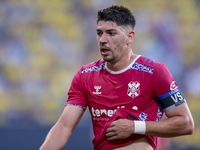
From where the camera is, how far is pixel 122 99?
8.41ft

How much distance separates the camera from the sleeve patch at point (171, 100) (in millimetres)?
2379

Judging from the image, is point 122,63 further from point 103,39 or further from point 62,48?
point 62,48

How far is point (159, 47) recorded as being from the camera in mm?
6695

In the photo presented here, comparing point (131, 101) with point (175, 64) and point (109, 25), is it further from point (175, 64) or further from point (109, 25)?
point (175, 64)

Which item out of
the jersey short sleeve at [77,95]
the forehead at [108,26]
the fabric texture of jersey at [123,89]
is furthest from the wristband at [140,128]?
Result: the forehead at [108,26]

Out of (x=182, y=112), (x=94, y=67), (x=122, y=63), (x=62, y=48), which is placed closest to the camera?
(x=182, y=112)

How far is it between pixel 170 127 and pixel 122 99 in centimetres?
45

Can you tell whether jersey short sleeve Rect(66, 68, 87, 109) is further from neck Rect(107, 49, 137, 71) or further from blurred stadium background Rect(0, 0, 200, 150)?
blurred stadium background Rect(0, 0, 200, 150)

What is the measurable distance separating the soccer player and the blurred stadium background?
124 inches

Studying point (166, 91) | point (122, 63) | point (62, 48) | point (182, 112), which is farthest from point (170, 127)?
point (62, 48)

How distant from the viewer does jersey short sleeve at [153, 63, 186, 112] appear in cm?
239

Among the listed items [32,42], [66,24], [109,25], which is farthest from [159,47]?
[109,25]

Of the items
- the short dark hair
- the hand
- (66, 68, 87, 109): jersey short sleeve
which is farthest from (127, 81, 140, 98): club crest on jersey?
the short dark hair

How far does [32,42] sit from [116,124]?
4.42 metres
